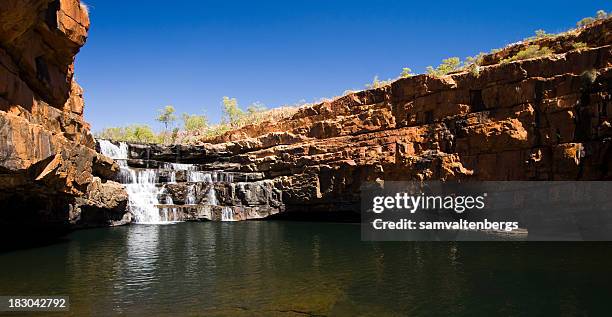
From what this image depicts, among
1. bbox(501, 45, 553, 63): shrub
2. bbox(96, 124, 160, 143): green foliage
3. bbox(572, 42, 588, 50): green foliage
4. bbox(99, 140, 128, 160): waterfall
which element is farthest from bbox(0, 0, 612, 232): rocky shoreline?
bbox(96, 124, 160, 143): green foliage

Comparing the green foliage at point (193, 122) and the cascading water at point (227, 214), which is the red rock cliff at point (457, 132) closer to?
the cascading water at point (227, 214)

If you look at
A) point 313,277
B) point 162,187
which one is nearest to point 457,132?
point 313,277

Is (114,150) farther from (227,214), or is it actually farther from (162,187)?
(227,214)

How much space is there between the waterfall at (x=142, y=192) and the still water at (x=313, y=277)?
13.9 m

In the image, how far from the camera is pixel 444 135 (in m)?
43.2

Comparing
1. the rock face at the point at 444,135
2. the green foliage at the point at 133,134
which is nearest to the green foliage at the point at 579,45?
the rock face at the point at 444,135

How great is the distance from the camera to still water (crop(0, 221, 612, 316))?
1480cm

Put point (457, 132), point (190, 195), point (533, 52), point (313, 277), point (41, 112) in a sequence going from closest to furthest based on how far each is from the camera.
→ 1. point (313, 277)
2. point (41, 112)
3. point (533, 52)
4. point (457, 132)
5. point (190, 195)

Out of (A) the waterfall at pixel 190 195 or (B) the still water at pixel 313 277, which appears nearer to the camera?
(B) the still water at pixel 313 277

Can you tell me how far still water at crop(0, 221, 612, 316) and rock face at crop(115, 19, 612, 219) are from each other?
11420 millimetres

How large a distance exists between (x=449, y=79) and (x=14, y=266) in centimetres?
3953

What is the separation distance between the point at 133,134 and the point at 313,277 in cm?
10014

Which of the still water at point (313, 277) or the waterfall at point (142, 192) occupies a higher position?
the waterfall at point (142, 192)

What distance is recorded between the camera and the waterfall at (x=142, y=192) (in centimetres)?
4506
